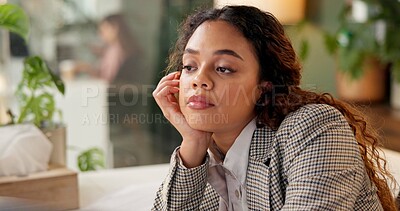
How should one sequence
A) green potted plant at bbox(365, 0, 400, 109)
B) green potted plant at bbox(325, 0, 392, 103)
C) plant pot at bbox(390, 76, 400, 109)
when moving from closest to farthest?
green potted plant at bbox(365, 0, 400, 109), green potted plant at bbox(325, 0, 392, 103), plant pot at bbox(390, 76, 400, 109)

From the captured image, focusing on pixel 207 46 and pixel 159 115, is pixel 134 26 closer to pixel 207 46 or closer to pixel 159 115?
pixel 159 115

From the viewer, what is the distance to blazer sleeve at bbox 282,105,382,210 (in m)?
1.11

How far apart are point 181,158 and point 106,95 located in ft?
5.72

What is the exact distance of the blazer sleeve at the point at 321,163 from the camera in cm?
111

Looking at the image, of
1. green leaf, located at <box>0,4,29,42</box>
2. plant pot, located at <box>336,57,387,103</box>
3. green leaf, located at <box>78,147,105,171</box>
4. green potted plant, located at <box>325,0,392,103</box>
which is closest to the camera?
green leaf, located at <box>0,4,29,42</box>

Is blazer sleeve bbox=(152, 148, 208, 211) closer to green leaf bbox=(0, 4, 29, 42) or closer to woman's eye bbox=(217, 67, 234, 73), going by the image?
woman's eye bbox=(217, 67, 234, 73)

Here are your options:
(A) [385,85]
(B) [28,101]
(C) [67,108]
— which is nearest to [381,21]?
(A) [385,85]

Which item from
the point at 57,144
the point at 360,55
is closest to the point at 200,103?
the point at 57,144

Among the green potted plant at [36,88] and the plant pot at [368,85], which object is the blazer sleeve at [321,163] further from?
the plant pot at [368,85]

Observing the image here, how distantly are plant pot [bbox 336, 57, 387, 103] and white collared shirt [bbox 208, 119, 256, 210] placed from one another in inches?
125

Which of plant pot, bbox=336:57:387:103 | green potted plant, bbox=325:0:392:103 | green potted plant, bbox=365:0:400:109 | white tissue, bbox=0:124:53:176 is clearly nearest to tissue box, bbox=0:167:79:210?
white tissue, bbox=0:124:53:176

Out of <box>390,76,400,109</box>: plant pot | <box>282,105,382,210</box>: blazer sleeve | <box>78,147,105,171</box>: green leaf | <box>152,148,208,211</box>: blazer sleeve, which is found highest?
<box>282,105,382,210</box>: blazer sleeve

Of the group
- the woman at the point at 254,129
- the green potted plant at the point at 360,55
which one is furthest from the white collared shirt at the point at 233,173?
the green potted plant at the point at 360,55

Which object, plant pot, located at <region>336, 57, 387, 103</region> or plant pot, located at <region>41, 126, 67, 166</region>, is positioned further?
plant pot, located at <region>336, 57, 387, 103</region>
